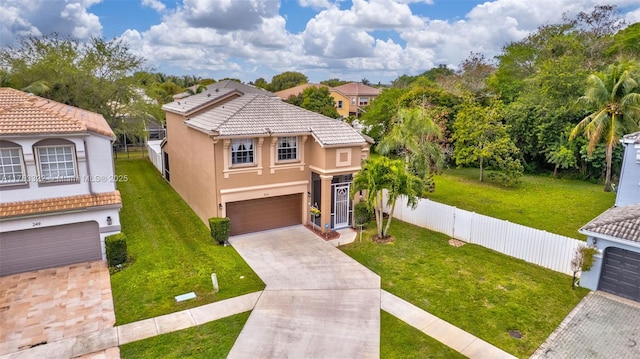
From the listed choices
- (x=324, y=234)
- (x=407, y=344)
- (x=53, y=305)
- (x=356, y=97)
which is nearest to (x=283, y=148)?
(x=324, y=234)

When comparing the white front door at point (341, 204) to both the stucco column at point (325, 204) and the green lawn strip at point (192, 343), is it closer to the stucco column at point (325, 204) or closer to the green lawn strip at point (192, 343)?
the stucco column at point (325, 204)

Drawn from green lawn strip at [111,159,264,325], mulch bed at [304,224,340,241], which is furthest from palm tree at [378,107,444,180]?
green lawn strip at [111,159,264,325]

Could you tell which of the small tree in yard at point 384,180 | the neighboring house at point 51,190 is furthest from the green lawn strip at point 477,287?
the neighboring house at point 51,190

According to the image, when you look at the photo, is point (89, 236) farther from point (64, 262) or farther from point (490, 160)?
point (490, 160)

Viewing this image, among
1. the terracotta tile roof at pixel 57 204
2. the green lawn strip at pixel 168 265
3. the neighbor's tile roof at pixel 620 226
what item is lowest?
the green lawn strip at pixel 168 265

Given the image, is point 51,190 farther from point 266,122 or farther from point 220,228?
point 266,122

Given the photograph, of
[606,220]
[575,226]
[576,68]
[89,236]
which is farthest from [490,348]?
[576,68]

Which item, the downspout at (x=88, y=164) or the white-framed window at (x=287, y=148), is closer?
the downspout at (x=88, y=164)

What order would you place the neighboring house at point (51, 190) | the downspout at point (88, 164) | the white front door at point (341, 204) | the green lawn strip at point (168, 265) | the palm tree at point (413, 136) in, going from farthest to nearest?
the palm tree at point (413, 136), the white front door at point (341, 204), the downspout at point (88, 164), the neighboring house at point (51, 190), the green lawn strip at point (168, 265)
